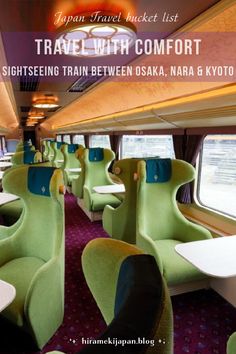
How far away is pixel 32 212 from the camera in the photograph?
90.2 inches

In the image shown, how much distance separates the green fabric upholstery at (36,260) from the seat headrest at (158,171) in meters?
1.03

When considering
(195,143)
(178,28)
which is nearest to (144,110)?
(195,143)

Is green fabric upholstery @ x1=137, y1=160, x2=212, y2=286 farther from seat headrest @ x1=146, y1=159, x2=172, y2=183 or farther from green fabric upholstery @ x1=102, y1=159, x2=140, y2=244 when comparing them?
green fabric upholstery @ x1=102, y1=159, x2=140, y2=244

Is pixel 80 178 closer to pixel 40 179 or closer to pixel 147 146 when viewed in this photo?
pixel 147 146

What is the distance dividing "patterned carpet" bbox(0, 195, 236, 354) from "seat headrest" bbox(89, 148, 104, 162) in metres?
2.38

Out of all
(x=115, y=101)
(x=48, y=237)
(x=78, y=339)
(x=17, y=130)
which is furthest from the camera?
(x=17, y=130)

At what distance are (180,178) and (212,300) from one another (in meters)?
1.18

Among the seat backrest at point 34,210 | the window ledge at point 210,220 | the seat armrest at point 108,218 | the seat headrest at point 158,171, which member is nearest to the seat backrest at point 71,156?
the seat armrest at point 108,218

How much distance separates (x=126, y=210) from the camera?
3.34m

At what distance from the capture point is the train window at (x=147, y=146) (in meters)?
4.33

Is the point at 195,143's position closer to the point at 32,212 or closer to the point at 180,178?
the point at 180,178

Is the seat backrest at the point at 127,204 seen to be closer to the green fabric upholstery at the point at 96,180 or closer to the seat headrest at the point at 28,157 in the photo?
the green fabric upholstery at the point at 96,180

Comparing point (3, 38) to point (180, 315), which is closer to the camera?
point (3, 38)

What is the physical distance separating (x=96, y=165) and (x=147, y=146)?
997 mm
